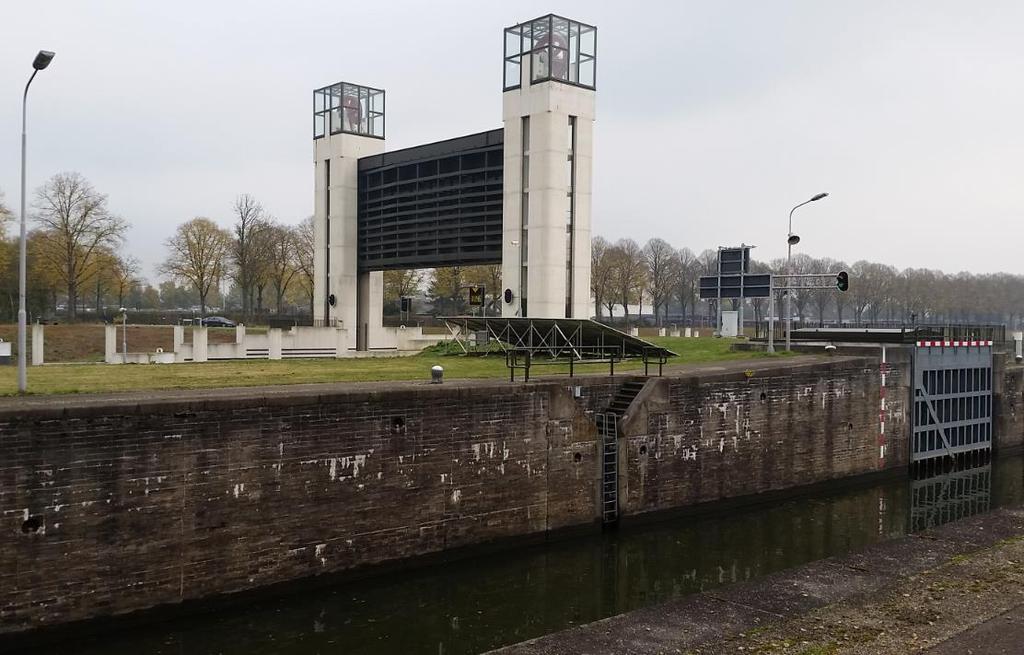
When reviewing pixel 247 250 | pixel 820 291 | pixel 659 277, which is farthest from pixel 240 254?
pixel 820 291

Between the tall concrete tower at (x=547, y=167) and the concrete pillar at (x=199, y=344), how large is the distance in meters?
13.6

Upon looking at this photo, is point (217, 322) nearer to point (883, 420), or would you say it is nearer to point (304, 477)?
point (883, 420)

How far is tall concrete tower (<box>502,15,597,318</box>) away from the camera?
35.8 m

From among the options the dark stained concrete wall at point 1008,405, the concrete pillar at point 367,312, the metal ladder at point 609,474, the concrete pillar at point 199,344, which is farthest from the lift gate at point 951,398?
the concrete pillar at point 199,344

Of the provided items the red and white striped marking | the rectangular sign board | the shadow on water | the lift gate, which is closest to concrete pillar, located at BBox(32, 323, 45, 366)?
the shadow on water

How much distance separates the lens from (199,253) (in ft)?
223

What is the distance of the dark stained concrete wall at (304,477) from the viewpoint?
12.4 m

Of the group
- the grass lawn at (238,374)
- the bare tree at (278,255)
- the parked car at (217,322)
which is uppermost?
the bare tree at (278,255)

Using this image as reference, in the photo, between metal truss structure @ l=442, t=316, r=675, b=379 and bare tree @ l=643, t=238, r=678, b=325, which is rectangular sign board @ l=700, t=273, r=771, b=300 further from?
bare tree @ l=643, t=238, r=678, b=325

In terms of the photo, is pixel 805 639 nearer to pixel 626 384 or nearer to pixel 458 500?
pixel 458 500

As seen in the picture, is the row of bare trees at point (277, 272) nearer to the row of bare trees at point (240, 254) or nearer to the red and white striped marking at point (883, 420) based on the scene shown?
the row of bare trees at point (240, 254)

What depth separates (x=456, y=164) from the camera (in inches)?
1590

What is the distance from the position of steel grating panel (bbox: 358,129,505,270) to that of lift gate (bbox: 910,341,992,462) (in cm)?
1877

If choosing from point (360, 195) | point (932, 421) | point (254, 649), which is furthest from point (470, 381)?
point (360, 195)
